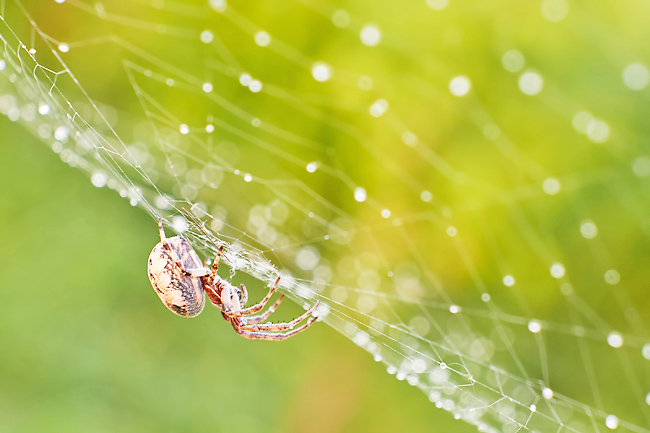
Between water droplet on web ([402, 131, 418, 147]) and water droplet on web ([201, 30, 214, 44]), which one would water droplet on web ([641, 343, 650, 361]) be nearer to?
water droplet on web ([402, 131, 418, 147])

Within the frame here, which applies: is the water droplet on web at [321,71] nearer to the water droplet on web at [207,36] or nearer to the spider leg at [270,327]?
the water droplet on web at [207,36]

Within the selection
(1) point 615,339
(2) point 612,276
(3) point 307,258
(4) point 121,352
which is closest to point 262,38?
(3) point 307,258

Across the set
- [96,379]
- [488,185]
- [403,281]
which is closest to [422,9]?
[488,185]

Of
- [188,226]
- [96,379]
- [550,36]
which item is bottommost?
[96,379]

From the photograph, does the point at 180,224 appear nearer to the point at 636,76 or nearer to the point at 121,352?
the point at 121,352

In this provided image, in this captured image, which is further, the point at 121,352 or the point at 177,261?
the point at 121,352

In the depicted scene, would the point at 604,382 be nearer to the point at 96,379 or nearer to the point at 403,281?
the point at 403,281

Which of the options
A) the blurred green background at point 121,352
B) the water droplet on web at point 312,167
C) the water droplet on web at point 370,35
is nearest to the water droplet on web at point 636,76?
the water droplet on web at point 370,35

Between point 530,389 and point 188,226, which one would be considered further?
point 530,389
